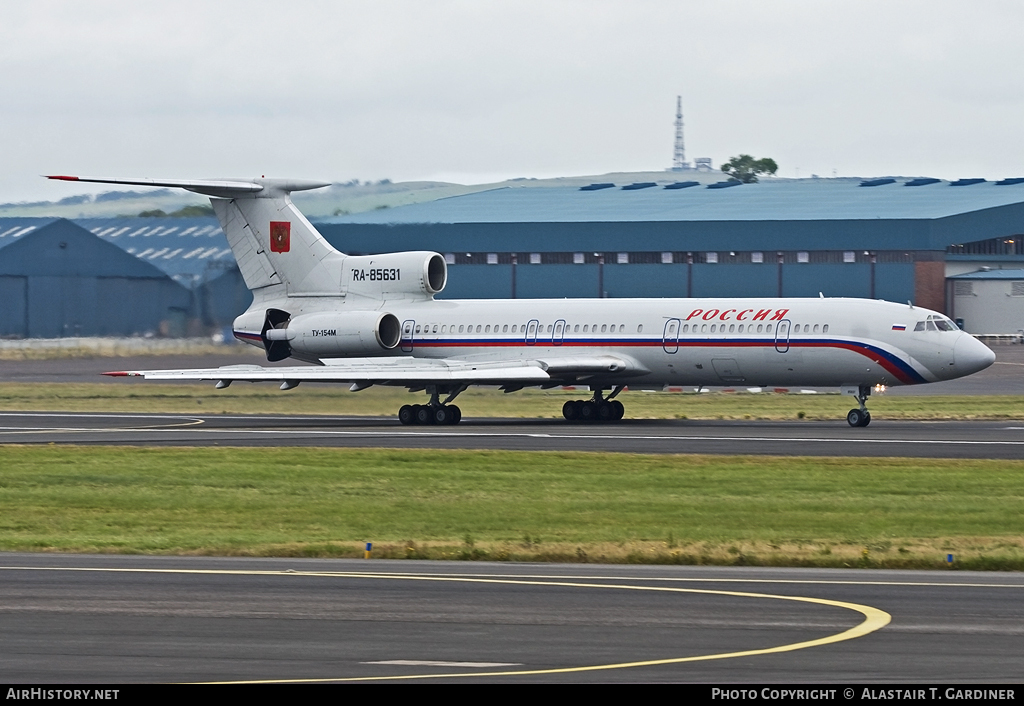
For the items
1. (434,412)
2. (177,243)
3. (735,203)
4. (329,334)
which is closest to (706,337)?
(434,412)

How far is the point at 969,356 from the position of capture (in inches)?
1658

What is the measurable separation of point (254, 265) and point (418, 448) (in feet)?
55.4

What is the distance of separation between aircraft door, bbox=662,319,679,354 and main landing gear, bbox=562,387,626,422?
2998mm

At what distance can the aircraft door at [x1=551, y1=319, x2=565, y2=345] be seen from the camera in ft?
153

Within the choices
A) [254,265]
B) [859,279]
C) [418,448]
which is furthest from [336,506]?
[859,279]

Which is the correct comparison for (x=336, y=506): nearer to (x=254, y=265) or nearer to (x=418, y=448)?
(x=418, y=448)

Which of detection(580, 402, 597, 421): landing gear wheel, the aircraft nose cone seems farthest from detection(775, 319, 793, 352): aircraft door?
detection(580, 402, 597, 421): landing gear wheel

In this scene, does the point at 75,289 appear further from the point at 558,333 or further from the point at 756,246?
the point at 756,246

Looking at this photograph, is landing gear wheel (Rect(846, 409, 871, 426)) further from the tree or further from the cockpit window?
the tree

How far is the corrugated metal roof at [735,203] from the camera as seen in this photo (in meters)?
93.8

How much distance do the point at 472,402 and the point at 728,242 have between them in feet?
158

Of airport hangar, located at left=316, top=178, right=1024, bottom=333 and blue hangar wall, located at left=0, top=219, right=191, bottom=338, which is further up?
airport hangar, located at left=316, top=178, right=1024, bottom=333

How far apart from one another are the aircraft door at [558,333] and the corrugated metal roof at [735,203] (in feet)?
139

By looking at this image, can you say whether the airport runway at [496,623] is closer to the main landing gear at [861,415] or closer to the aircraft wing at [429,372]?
the aircraft wing at [429,372]
